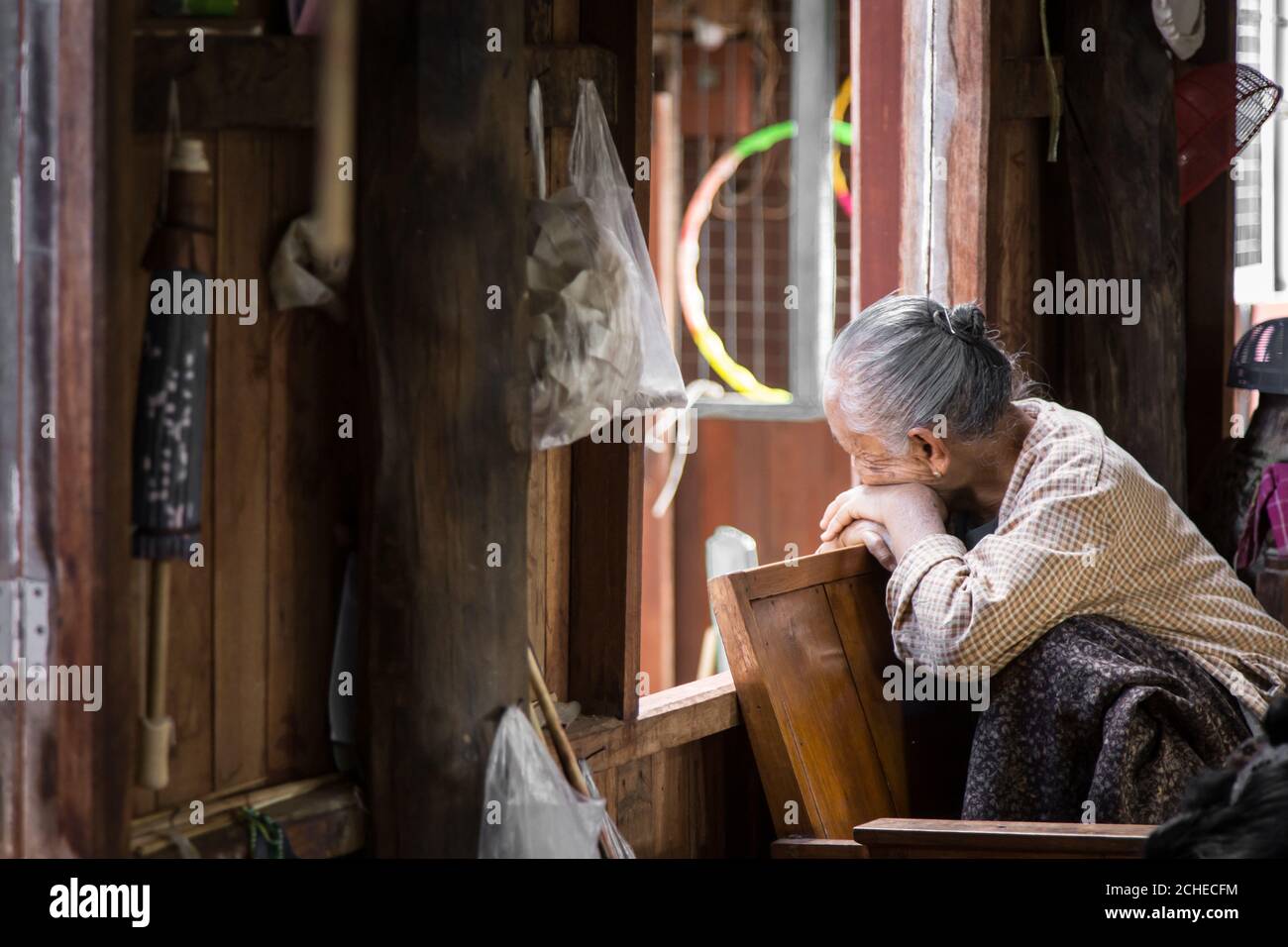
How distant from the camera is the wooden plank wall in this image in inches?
82.7

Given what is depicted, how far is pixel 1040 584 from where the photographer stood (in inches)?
117

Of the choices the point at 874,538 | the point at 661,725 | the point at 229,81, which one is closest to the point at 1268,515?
the point at 874,538

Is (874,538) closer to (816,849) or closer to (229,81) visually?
(816,849)

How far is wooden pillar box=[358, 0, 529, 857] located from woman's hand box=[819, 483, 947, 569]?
1.20 m

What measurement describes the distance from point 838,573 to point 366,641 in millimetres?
1424

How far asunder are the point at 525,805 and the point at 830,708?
1.17m

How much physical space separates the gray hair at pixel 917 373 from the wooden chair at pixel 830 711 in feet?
1.20

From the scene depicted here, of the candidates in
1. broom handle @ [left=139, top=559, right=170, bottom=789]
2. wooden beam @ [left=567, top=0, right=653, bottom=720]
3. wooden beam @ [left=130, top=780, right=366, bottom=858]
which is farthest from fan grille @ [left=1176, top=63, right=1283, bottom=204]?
broom handle @ [left=139, top=559, right=170, bottom=789]

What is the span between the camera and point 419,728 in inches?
86.5

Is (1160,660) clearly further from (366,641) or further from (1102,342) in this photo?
(366,641)

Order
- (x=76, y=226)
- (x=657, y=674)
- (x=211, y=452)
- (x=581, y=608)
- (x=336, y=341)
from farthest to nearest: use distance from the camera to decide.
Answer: (x=657, y=674)
(x=581, y=608)
(x=336, y=341)
(x=211, y=452)
(x=76, y=226)

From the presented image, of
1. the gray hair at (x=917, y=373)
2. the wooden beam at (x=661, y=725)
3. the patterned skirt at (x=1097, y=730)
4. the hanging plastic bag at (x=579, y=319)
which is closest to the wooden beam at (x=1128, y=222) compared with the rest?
the gray hair at (x=917, y=373)

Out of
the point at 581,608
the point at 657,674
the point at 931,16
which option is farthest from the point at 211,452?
the point at 657,674

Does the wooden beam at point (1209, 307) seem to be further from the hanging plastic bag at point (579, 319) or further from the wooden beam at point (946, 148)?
the hanging plastic bag at point (579, 319)
